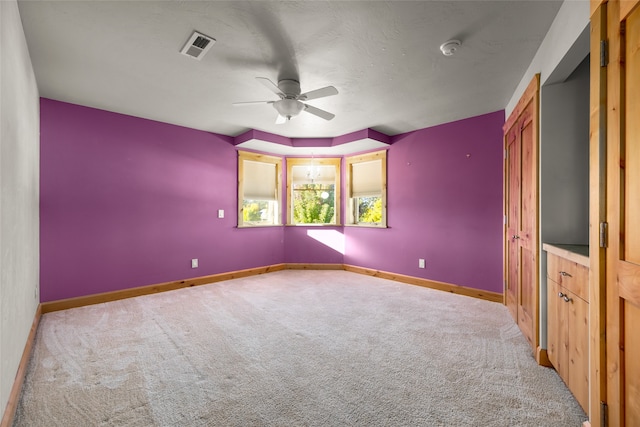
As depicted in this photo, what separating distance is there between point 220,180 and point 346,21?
3478 millimetres

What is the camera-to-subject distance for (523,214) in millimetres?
2789

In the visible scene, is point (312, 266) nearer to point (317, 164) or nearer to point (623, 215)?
point (317, 164)

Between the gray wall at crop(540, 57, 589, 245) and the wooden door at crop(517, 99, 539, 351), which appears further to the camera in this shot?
the wooden door at crop(517, 99, 539, 351)

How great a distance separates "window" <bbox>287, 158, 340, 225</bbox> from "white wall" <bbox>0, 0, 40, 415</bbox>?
3761 mm

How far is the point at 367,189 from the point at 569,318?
12.4 ft

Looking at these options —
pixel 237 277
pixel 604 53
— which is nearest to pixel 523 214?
pixel 604 53

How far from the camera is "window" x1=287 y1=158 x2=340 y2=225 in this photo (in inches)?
225

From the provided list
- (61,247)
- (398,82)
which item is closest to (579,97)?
(398,82)

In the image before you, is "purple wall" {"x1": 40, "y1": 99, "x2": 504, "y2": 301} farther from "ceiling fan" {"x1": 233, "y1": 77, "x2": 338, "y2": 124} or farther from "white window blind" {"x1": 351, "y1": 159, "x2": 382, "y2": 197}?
"ceiling fan" {"x1": 233, "y1": 77, "x2": 338, "y2": 124}

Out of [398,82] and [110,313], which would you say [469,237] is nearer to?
[398,82]

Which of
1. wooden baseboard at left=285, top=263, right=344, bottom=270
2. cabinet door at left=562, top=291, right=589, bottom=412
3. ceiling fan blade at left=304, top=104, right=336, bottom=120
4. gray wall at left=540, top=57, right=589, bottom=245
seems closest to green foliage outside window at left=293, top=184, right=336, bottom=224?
wooden baseboard at left=285, top=263, right=344, bottom=270

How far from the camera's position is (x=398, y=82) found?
9.74ft

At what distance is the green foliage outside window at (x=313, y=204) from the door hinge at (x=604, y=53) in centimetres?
462

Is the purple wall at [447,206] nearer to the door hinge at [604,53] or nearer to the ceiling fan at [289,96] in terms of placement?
the ceiling fan at [289,96]
